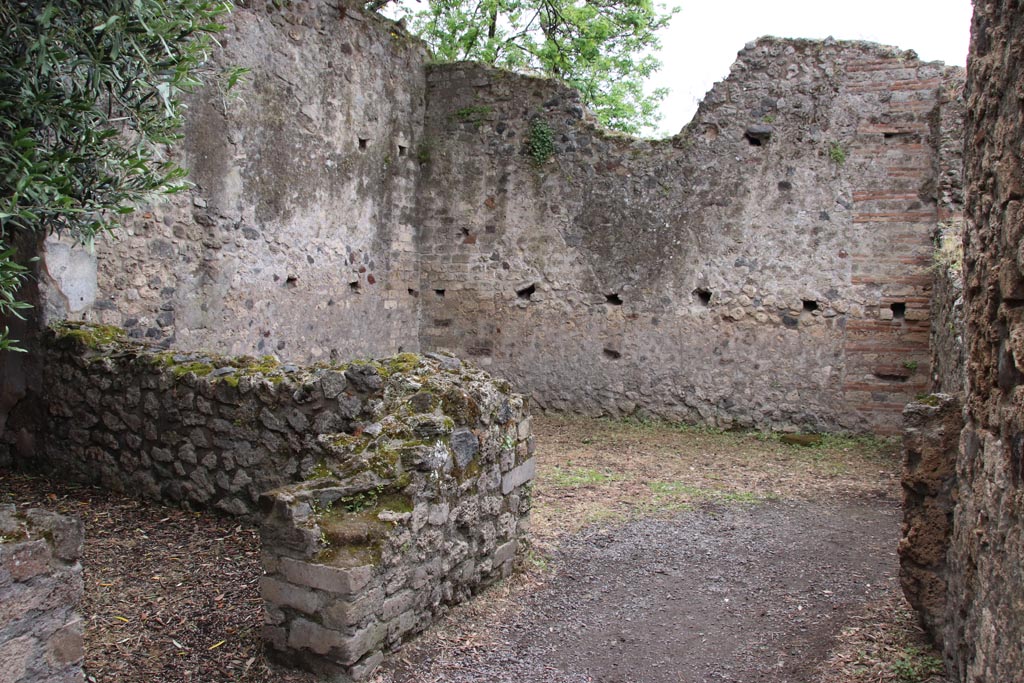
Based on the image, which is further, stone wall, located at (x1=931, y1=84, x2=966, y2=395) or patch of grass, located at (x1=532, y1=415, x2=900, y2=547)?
stone wall, located at (x1=931, y1=84, x2=966, y2=395)

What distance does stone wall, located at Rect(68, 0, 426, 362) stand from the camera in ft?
22.7

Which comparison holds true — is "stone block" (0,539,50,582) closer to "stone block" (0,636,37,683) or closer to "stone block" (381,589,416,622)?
"stone block" (0,636,37,683)

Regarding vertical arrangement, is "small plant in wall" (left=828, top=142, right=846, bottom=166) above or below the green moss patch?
above

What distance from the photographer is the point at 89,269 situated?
6.18 m

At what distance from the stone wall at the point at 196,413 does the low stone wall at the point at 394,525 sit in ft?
0.55

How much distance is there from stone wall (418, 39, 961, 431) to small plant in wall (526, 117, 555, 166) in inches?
1.6

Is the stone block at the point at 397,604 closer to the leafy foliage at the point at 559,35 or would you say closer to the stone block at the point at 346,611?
the stone block at the point at 346,611

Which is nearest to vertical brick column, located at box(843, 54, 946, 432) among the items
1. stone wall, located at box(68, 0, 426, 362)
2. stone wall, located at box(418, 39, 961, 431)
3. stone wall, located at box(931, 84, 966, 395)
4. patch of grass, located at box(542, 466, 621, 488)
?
stone wall, located at box(418, 39, 961, 431)

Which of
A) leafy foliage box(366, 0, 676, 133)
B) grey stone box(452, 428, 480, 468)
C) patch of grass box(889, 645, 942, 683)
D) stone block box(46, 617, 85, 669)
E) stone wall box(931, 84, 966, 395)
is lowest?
patch of grass box(889, 645, 942, 683)

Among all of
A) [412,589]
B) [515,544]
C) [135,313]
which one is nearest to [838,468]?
[515,544]

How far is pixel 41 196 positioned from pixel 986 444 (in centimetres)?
450

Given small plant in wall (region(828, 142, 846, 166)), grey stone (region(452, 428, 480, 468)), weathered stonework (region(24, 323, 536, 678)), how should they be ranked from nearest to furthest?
1. weathered stonework (region(24, 323, 536, 678))
2. grey stone (region(452, 428, 480, 468))
3. small plant in wall (region(828, 142, 846, 166))

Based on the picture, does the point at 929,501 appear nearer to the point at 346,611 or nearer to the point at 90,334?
the point at 346,611

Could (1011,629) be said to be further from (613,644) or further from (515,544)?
(515,544)
